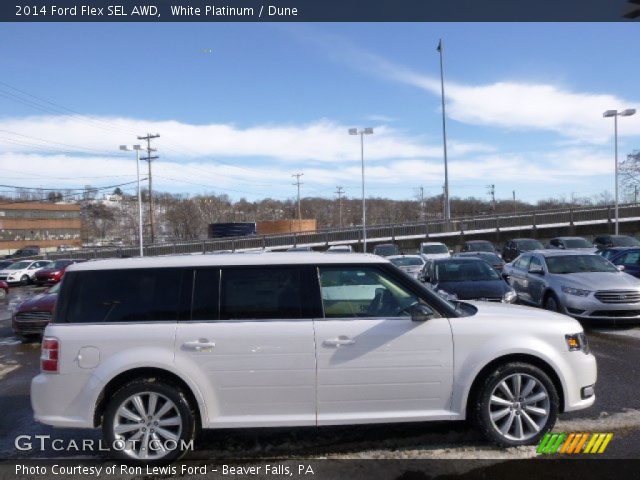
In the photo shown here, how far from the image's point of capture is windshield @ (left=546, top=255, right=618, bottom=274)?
11.2 metres

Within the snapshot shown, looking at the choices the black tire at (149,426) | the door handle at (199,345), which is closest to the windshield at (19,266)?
the black tire at (149,426)

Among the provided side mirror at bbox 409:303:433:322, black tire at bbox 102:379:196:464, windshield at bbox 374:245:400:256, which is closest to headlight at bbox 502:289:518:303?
side mirror at bbox 409:303:433:322

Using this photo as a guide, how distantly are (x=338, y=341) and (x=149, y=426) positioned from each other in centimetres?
175

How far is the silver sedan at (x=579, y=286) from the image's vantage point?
32.3 ft

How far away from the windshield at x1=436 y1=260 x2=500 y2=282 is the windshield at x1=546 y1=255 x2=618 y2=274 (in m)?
1.30

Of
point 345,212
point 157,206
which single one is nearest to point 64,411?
point 157,206

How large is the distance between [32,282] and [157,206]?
282 feet

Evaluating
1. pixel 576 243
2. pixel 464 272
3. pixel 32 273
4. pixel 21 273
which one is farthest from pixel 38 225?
pixel 464 272

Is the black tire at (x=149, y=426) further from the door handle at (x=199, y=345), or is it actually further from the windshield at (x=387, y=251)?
the windshield at (x=387, y=251)

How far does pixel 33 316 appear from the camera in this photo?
11.1 m

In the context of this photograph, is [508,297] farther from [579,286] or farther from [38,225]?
[38,225]

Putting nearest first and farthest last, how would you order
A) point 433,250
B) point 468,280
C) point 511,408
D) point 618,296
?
point 511,408
point 618,296
point 468,280
point 433,250

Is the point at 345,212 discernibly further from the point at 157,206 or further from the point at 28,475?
the point at 28,475

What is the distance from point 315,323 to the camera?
449 cm
